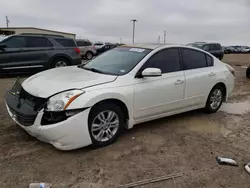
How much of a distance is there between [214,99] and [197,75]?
3.00 ft

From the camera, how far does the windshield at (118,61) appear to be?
410 cm

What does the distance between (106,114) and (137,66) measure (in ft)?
3.20

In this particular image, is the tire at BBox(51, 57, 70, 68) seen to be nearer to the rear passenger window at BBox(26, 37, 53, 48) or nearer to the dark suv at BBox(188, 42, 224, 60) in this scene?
the rear passenger window at BBox(26, 37, 53, 48)

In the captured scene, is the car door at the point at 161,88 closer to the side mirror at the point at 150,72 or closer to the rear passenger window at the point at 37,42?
the side mirror at the point at 150,72

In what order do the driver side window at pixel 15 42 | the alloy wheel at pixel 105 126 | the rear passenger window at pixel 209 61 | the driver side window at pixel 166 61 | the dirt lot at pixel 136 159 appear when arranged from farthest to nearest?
1. the driver side window at pixel 15 42
2. the rear passenger window at pixel 209 61
3. the driver side window at pixel 166 61
4. the alloy wheel at pixel 105 126
5. the dirt lot at pixel 136 159

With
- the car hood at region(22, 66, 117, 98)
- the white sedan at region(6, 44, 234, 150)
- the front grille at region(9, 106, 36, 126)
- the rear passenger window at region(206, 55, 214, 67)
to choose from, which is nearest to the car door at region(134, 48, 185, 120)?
the white sedan at region(6, 44, 234, 150)

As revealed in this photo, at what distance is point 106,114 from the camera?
3.63 metres

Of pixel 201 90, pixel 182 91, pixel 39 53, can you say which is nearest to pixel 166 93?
pixel 182 91

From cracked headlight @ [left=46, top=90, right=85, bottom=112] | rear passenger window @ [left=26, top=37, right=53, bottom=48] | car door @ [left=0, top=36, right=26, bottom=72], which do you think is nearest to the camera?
cracked headlight @ [left=46, top=90, right=85, bottom=112]

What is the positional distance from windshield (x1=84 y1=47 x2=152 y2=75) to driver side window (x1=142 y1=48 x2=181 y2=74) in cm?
17

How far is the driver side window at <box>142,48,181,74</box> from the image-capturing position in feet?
14.0

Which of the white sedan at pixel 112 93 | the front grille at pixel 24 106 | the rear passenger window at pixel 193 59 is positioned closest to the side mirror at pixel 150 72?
the white sedan at pixel 112 93

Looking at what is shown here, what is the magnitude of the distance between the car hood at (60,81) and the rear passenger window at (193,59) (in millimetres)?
1717

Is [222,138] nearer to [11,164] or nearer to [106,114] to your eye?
[106,114]
